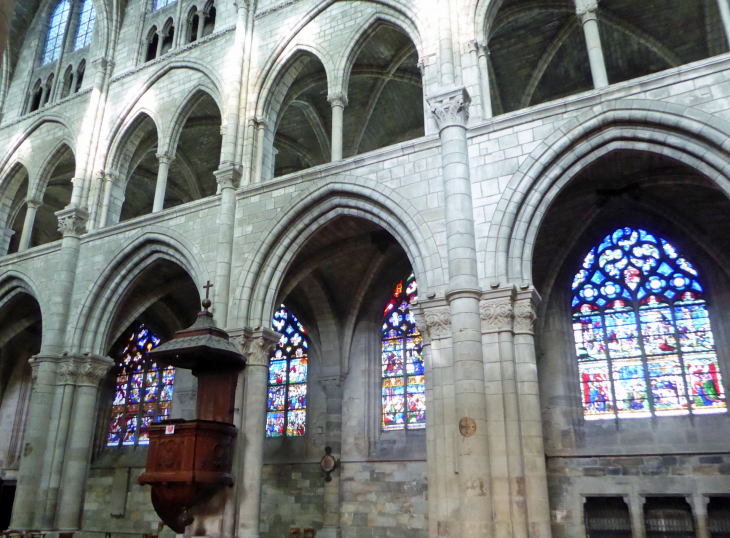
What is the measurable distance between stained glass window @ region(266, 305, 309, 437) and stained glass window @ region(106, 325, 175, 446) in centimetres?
327

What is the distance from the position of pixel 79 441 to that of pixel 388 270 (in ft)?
24.1

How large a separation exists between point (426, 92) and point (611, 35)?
5.12m

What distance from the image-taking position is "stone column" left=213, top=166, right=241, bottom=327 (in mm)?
10953

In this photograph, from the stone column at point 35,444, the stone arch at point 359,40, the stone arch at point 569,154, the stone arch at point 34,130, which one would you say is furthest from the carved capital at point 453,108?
the stone arch at point 34,130

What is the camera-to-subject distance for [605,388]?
11.4 m

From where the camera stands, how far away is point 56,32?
60.8 feet

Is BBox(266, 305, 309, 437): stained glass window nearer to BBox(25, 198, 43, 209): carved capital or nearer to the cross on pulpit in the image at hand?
the cross on pulpit

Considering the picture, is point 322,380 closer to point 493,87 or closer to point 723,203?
point 493,87

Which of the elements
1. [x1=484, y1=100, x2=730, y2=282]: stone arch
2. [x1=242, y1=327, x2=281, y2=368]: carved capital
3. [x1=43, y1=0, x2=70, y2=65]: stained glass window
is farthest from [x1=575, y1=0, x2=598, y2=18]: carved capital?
[x1=43, y1=0, x2=70, y2=65]: stained glass window

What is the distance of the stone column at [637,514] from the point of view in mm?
10219

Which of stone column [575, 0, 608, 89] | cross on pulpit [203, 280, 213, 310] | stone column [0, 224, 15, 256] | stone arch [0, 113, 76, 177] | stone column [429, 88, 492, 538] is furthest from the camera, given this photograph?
stone column [0, 224, 15, 256]

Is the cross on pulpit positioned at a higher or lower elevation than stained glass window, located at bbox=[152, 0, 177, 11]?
lower

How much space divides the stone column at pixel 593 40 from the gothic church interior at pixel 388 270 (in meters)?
0.06

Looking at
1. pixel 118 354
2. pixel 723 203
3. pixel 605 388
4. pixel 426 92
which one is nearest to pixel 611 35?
pixel 723 203
